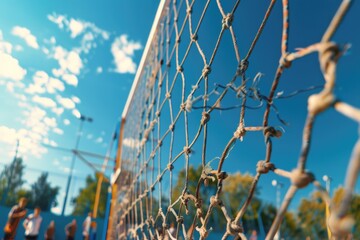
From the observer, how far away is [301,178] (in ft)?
1.04

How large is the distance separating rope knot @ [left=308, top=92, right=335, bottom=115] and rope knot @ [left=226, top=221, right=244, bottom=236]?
0.26 meters

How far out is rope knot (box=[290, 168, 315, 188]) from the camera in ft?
1.03

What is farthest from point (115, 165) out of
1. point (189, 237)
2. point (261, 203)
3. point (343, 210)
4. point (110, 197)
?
point (261, 203)

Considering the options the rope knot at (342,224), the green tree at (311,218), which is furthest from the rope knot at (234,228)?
the green tree at (311,218)

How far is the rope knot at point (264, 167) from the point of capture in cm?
43

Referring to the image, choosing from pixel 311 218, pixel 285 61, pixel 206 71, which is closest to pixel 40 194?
pixel 311 218

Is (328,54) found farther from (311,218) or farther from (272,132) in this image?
(311,218)

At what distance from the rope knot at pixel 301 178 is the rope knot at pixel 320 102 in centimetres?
7

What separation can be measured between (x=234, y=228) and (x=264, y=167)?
12cm

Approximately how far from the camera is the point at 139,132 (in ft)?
6.89

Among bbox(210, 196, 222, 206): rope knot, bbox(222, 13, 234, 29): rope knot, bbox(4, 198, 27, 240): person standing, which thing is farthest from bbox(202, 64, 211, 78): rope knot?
bbox(4, 198, 27, 240): person standing

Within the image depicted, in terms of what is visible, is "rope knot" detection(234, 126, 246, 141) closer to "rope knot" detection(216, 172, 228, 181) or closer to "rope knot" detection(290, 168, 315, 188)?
"rope knot" detection(216, 172, 228, 181)

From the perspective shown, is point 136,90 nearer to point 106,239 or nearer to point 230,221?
point 106,239

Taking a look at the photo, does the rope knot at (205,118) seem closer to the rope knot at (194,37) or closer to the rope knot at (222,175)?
the rope knot at (222,175)
